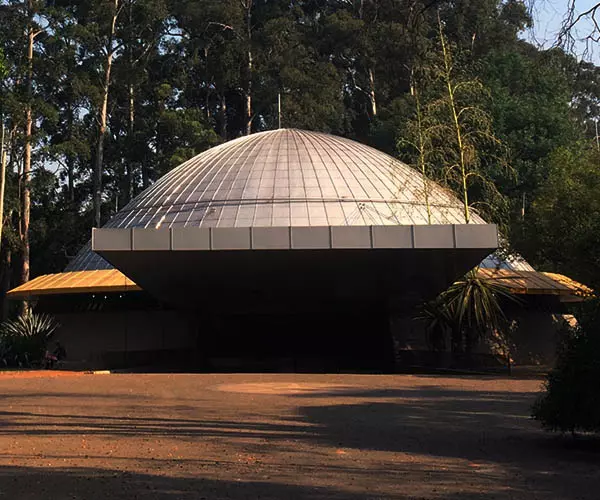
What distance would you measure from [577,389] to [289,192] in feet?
72.2

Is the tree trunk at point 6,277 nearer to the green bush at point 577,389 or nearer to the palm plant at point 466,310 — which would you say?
the palm plant at point 466,310

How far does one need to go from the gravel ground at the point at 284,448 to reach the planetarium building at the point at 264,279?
7.99 meters

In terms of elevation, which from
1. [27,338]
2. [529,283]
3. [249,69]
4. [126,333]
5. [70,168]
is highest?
[249,69]

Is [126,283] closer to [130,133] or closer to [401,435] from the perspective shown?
[401,435]

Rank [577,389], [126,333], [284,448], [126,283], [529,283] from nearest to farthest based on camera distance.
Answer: [577,389], [284,448], [529,283], [126,283], [126,333]

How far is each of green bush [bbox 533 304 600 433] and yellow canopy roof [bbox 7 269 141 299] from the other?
2202 centimetres

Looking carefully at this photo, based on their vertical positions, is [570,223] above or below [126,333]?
above

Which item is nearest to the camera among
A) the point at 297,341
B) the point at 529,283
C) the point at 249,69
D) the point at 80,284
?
the point at 529,283

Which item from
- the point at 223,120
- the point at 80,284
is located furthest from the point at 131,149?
the point at 80,284

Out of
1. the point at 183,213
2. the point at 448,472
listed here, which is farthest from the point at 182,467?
the point at 183,213

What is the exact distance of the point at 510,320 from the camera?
3083cm

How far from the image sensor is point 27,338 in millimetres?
31453

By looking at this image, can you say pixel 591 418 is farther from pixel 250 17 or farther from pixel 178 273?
pixel 250 17

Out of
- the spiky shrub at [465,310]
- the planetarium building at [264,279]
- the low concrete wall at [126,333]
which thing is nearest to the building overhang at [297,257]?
the planetarium building at [264,279]
